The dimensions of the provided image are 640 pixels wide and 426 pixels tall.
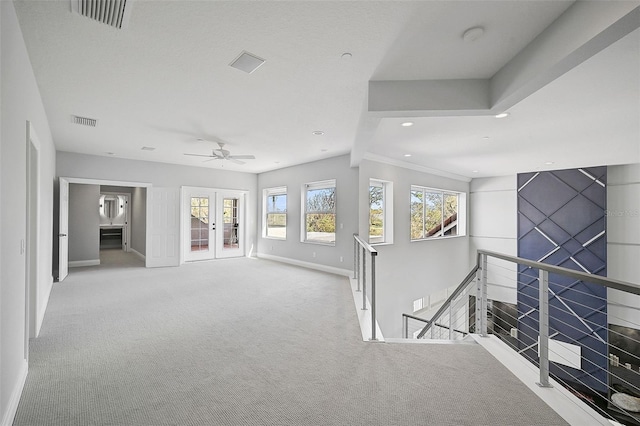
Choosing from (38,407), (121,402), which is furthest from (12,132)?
(121,402)

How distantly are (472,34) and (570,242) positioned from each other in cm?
783

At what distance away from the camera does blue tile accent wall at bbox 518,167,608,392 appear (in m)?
7.08

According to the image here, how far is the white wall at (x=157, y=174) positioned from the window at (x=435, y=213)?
447 cm

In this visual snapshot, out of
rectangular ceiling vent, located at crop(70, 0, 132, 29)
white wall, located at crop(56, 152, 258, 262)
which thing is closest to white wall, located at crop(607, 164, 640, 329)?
white wall, located at crop(56, 152, 258, 262)

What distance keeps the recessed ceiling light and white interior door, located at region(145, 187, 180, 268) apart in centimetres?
692

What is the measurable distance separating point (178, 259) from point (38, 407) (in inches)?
219

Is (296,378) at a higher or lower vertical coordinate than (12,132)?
lower

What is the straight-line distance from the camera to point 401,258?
700cm

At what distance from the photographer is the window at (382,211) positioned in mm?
6661

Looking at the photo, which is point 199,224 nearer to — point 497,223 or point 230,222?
point 230,222

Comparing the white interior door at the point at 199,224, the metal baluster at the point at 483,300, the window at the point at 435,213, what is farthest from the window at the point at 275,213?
the metal baluster at the point at 483,300

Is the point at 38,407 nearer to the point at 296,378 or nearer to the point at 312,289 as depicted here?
the point at 296,378

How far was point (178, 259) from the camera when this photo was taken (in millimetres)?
7203

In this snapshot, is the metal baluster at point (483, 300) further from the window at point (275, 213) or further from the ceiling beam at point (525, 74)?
the window at point (275, 213)
